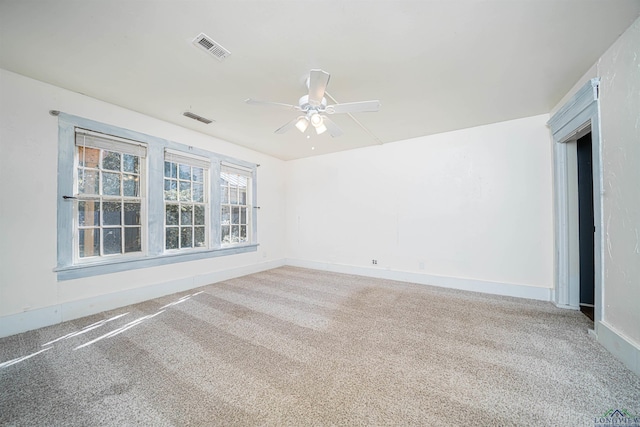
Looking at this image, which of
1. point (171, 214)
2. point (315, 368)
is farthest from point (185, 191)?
point (315, 368)

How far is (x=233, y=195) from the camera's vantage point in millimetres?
4750

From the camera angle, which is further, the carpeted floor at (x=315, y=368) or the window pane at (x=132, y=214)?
the window pane at (x=132, y=214)

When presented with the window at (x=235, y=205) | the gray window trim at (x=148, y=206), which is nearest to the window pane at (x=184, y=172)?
the gray window trim at (x=148, y=206)

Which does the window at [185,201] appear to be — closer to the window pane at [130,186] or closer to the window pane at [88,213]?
the window pane at [130,186]

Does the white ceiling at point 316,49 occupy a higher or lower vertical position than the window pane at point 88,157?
higher

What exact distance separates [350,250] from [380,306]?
1.93m

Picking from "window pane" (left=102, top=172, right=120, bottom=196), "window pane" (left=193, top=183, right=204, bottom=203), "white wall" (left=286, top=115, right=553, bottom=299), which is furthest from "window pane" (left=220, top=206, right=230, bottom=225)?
"white wall" (left=286, top=115, right=553, bottom=299)

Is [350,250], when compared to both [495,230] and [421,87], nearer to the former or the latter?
[495,230]

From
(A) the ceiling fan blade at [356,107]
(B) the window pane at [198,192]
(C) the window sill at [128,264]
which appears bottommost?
(C) the window sill at [128,264]

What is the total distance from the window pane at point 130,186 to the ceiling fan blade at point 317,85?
2.91 metres

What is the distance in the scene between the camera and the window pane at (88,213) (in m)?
2.89

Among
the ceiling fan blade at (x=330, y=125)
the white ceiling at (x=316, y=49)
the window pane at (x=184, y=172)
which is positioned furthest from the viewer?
the window pane at (x=184, y=172)

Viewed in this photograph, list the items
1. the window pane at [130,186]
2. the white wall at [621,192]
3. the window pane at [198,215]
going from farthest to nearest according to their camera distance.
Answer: the window pane at [198,215] < the window pane at [130,186] < the white wall at [621,192]

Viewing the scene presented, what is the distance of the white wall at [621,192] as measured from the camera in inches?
69.7
